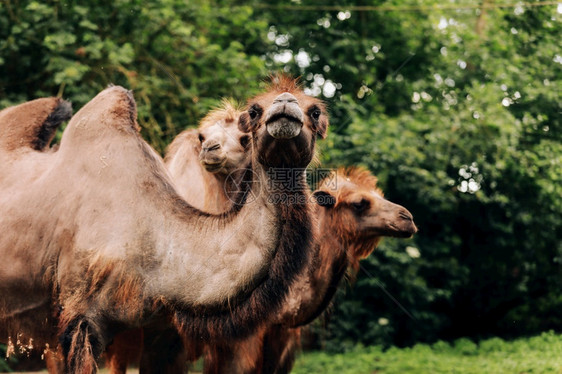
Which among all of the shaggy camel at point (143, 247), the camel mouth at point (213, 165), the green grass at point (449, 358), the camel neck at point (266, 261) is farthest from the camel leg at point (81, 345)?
the green grass at point (449, 358)

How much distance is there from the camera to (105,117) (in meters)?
4.52

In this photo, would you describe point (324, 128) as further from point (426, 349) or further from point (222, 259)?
point (426, 349)

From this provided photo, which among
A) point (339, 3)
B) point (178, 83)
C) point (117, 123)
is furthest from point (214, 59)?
point (117, 123)

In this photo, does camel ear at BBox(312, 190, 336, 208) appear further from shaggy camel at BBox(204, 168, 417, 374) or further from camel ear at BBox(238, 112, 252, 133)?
camel ear at BBox(238, 112, 252, 133)

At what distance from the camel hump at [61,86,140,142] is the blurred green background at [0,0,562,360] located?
173 inches

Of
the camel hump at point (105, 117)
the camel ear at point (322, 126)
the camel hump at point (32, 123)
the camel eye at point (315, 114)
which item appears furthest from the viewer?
the camel hump at point (32, 123)

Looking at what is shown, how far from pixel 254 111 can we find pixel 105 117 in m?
1.08

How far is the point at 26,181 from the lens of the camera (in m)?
4.58

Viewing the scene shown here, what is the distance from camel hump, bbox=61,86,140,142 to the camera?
448 cm

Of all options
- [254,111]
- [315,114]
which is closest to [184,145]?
[254,111]

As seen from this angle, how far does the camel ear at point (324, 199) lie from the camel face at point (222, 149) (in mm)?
1003

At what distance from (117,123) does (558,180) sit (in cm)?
791

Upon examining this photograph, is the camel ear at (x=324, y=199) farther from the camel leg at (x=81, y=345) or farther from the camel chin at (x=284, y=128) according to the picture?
the camel leg at (x=81, y=345)

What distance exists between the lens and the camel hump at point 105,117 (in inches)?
176
